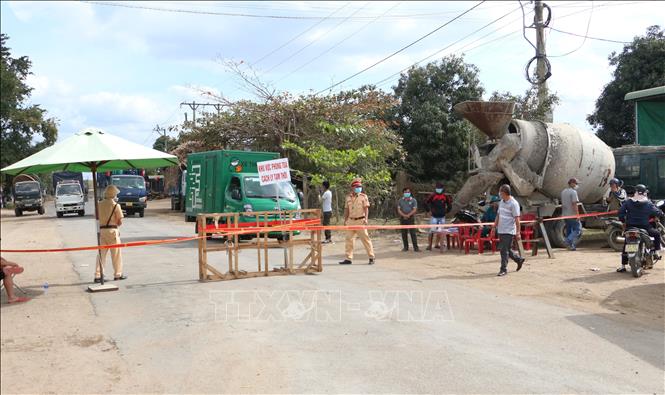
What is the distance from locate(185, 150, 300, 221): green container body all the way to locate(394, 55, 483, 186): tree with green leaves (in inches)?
492

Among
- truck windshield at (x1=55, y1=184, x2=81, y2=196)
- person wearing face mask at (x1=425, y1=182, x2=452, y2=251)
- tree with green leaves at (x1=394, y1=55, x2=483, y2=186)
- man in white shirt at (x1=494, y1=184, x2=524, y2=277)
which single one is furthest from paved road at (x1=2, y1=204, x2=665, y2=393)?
truck windshield at (x1=55, y1=184, x2=81, y2=196)

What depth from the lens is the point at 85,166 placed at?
9.73 meters

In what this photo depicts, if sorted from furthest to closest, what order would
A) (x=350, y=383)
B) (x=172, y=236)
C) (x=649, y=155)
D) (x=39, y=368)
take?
(x=172, y=236)
(x=649, y=155)
(x=350, y=383)
(x=39, y=368)

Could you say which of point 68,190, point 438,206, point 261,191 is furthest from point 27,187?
point 438,206

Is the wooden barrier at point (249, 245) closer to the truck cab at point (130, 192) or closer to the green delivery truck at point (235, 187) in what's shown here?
the green delivery truck at point (235, 187)

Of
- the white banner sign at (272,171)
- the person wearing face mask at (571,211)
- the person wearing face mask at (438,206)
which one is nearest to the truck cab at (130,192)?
the person wearing face mask at (438,206)

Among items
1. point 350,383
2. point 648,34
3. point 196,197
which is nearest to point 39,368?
point 350,383

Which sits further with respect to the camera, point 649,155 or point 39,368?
point 649,155

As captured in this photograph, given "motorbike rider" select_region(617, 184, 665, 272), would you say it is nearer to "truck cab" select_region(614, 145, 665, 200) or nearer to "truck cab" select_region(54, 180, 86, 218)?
"truck cab" select_region(614, 145, 665, 200)

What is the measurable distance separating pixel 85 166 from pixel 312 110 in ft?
52.0

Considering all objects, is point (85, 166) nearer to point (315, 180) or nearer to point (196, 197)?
point (196, 197)

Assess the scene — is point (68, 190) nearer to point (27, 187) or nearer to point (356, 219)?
point (27, 187)

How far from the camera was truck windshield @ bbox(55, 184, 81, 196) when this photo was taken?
3253cm

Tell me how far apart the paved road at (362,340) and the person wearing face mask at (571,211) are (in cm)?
605
